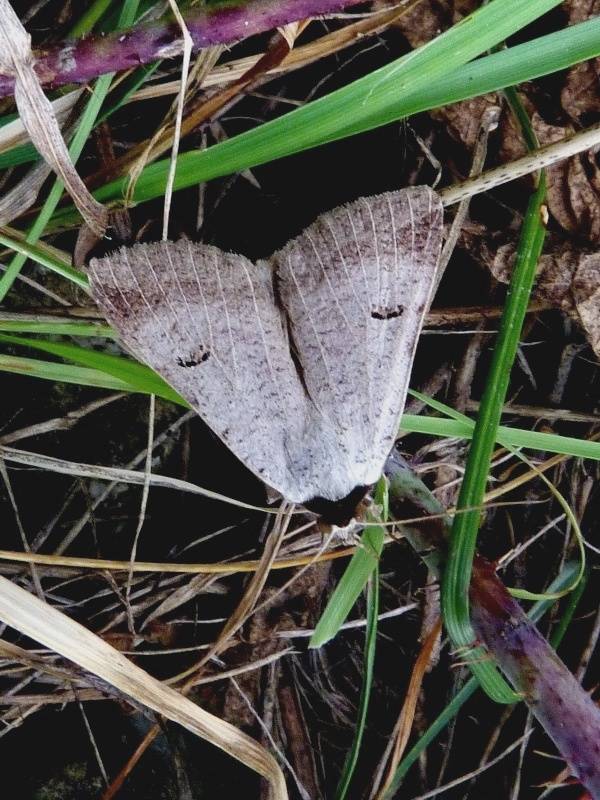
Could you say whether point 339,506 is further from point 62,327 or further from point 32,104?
point 32,104

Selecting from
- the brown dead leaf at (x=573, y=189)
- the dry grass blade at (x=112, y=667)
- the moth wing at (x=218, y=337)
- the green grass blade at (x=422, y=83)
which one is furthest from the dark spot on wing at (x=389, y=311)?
the dry grass blade at (x=112, y=667)

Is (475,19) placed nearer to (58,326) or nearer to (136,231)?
(136,231)

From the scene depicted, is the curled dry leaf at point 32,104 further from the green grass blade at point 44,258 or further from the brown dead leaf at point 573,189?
the brown dead leaf at point 573,189

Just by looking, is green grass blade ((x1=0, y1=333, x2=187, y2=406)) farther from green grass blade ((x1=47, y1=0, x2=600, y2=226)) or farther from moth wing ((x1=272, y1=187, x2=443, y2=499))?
green grass blade ((x1=47, y1=0, x2=600, y2=226))

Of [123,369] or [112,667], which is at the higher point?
[123,369]

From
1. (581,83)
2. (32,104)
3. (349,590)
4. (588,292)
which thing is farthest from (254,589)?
(581,83)

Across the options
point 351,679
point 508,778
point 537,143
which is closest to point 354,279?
point 537,143
